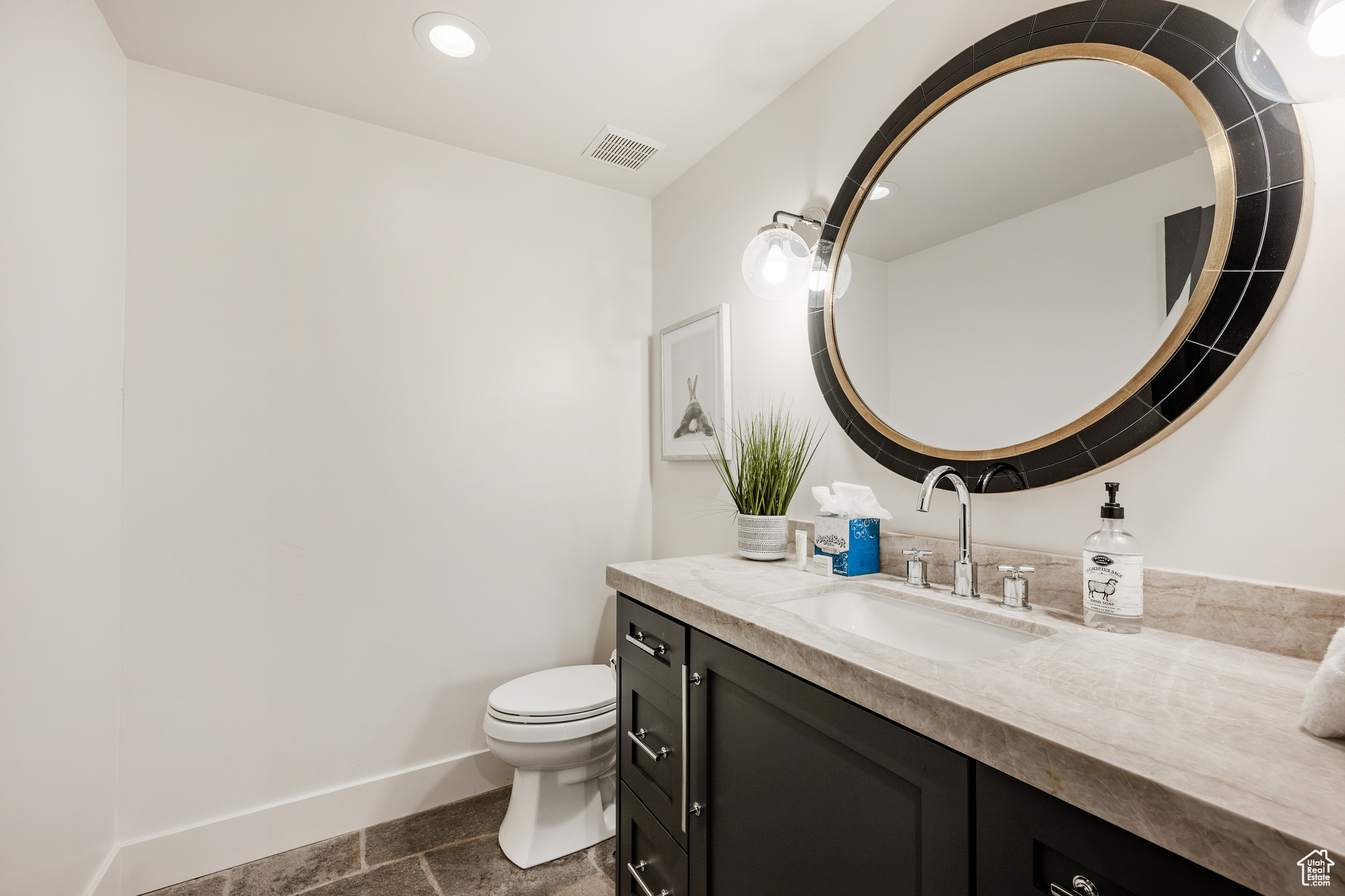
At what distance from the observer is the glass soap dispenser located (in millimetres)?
920

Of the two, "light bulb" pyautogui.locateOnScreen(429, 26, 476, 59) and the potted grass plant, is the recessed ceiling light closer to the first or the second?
"light bulb" pyautogui.locateOnScreen(429, 26, 476, 59)

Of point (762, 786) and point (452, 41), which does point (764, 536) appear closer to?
point (762, 786)

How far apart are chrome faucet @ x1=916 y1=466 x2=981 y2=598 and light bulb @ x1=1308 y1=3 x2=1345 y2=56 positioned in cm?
75

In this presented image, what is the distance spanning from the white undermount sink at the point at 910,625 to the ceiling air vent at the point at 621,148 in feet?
5.66

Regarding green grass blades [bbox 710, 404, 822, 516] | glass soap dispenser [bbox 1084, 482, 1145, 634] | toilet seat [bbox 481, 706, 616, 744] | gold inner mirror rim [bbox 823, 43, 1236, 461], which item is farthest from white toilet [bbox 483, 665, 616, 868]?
glass soap dispenser [bbox 1084, 482, 1145, 634]

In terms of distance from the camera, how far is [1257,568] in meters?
0.89

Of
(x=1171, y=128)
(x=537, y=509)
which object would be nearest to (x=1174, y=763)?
(x=1171, y=128)

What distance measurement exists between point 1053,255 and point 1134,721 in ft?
2.93

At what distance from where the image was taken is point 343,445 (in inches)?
77.7

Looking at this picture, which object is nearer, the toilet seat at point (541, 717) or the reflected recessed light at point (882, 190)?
the reflected recessed light at point (882, 190)

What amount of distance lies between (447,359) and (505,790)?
63.0 inches

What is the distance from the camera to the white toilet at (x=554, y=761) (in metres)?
1.72

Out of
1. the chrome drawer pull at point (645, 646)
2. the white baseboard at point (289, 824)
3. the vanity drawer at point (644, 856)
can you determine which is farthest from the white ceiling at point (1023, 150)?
the white baseboard at point (289, 824)

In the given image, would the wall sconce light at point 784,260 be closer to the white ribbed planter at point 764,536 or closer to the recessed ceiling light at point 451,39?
the white ribbed planter at point 764,536
